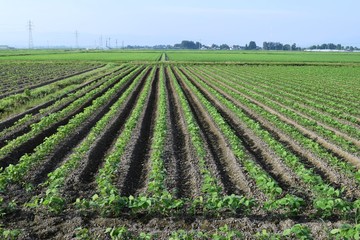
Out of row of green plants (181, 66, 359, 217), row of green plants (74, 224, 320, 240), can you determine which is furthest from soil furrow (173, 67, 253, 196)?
row of green plants (74, 224, 320, 240)

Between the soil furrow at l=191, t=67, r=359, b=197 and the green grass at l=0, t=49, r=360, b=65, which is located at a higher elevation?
the green grass at l=0, t=49, r=360, b=65

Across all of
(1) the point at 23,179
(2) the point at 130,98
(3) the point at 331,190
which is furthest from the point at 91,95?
(3) the point at 331,190

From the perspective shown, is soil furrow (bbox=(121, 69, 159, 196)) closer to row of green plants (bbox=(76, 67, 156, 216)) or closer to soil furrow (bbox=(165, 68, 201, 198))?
row of green plants (bbox=(76, 67, 156, 216))

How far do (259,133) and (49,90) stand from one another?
19.2 meters

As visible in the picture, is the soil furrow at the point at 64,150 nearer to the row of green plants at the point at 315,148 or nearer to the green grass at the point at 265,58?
the row of green plants at the point at 315,148

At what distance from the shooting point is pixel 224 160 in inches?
440

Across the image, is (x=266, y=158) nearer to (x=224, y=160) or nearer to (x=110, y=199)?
(x=224, y=160)

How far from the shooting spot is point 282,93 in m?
25.8

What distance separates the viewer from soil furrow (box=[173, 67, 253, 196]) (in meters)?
9.01

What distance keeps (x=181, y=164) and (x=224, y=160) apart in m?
1.32

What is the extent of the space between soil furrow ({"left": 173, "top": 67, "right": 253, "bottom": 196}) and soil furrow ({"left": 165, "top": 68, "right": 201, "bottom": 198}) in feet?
2.36

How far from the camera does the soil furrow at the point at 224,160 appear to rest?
29.6ft

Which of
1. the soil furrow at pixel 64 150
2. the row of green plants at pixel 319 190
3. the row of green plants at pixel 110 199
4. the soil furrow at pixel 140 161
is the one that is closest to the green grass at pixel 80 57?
the soil furrow at pixel 64 150

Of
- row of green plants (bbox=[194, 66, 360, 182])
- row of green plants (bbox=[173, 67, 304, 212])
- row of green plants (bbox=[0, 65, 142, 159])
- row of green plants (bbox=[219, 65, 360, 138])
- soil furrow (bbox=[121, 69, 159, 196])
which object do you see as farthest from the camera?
row of green plants (bbox=[219, 65, 360, 138])
